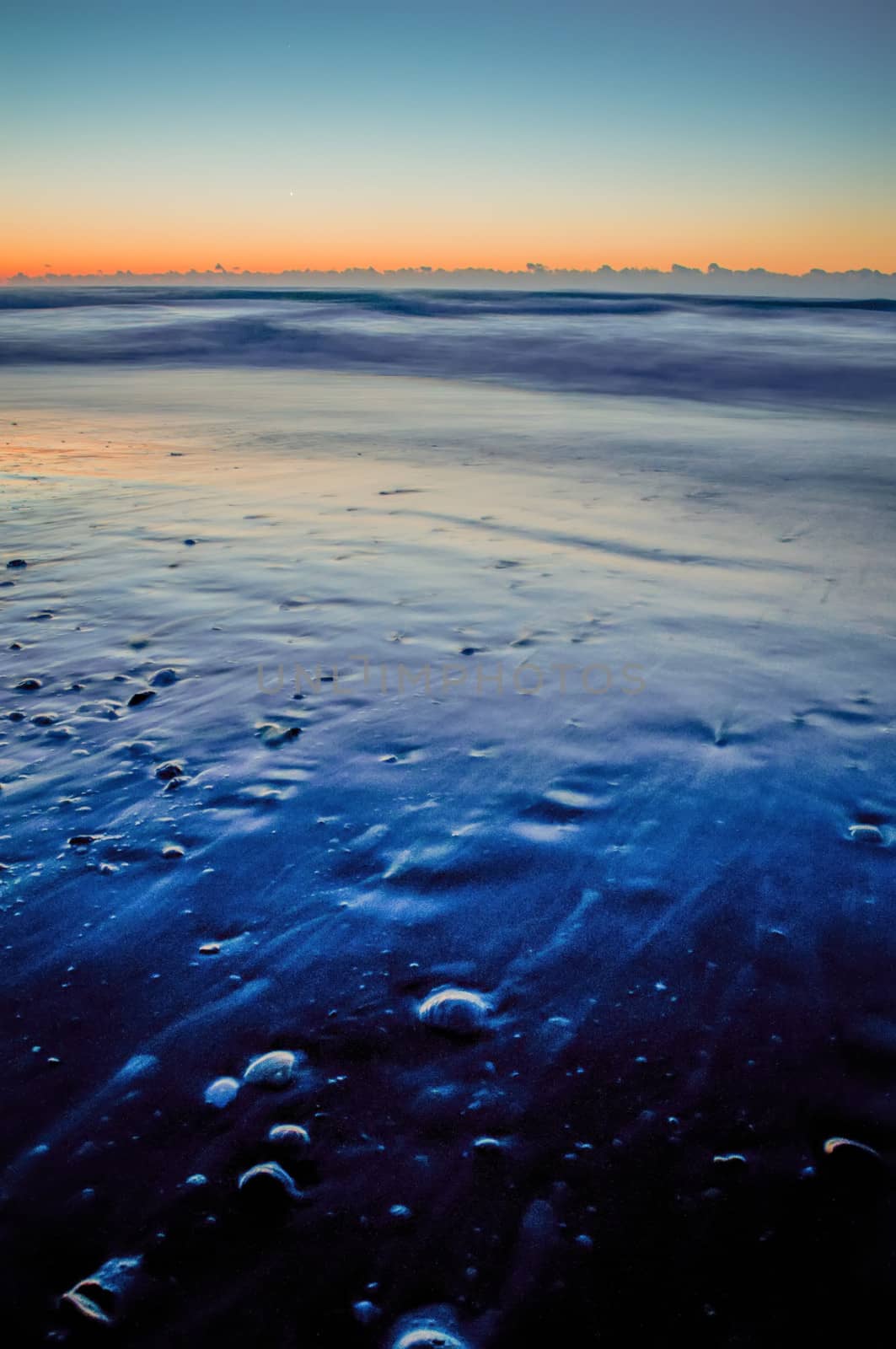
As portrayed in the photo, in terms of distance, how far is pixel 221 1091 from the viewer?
1097 millimetres

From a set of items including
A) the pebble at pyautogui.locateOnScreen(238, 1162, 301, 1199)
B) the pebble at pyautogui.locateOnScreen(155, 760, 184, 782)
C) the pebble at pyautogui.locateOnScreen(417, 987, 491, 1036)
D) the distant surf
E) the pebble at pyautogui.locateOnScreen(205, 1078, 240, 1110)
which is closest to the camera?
the pebble at pyautogui.locateOnScreen(238, 1162, 301, 1199)

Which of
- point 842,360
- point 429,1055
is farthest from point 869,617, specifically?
point 842,360

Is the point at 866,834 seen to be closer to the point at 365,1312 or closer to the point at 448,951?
the point at 448,951

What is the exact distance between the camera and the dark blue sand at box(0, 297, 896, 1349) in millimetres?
893

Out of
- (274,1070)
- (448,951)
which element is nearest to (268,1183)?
(274,1070)

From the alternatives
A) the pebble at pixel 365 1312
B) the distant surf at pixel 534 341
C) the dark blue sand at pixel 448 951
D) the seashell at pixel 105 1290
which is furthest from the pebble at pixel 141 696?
the distant surf at pixel 534 341

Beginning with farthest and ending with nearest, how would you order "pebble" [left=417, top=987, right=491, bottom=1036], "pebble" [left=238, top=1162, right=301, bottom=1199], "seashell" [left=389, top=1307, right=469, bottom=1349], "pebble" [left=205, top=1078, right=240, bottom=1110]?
"pebble" [left=417, top=987, right=491, bottom=1036], "pebble" [left=205, top=1078, right=240, bottom=1110], "pebble" [left=238, top=1162, right=301, bottom=1199], "seashell" [left=389, top=1307, right=469, bottom=1349]

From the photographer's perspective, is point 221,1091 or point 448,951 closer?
point 221,1091

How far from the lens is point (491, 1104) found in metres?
1.08

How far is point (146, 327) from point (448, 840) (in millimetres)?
18529

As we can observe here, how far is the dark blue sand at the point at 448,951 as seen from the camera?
0.89m

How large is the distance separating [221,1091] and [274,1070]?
0.24 feet

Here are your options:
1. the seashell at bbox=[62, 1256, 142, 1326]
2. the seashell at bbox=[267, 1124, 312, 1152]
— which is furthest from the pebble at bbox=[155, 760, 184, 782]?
the seashell at bbox=[62, 1256, 142, 1326]

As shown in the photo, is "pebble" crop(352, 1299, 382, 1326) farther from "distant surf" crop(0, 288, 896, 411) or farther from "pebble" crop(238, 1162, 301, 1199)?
"distant surf" crop(0, 288, 896, 411)
